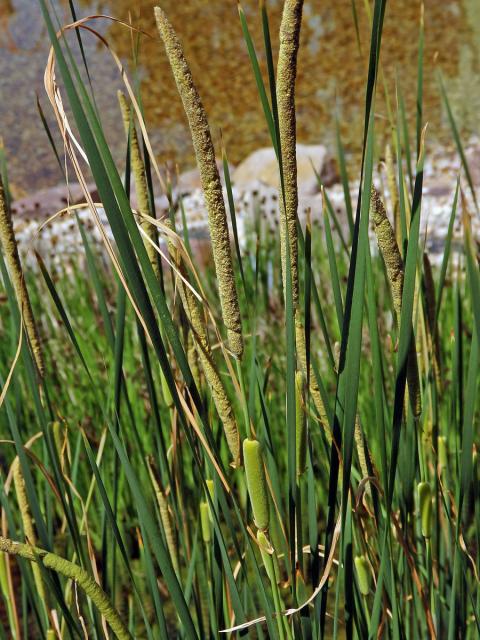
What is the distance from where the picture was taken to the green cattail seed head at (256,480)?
1.76ft

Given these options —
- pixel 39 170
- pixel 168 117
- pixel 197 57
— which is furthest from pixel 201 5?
pixel 39 170

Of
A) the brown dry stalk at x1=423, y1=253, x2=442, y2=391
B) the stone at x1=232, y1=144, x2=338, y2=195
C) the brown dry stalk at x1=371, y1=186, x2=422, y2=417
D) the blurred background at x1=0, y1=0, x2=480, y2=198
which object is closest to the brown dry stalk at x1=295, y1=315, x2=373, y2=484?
the brown dry stalk at x1=371, y1=186, x2=422, y2=417

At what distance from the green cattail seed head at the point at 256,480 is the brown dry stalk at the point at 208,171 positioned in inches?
2.4

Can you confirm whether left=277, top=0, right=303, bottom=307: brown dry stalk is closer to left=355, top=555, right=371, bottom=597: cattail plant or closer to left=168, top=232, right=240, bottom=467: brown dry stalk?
left=168, top=232, right=240, bottom=467: brown dry stalk

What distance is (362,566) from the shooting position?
74 centimetres

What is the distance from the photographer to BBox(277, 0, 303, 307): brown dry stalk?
1.62ft

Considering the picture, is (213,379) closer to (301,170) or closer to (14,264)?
(14,264)

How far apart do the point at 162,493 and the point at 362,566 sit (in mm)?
216

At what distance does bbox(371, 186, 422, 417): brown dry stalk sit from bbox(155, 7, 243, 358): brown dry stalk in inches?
4.4

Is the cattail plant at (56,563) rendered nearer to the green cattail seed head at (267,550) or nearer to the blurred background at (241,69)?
the green cattail seed head at (267,550)

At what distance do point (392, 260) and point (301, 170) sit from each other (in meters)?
4.99

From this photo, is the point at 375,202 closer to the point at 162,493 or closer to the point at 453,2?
the point at 162,493

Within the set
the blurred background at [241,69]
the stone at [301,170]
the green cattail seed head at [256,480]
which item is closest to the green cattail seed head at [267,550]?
the green cattail seed head at [256,480]

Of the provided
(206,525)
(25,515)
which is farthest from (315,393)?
(25,515)
